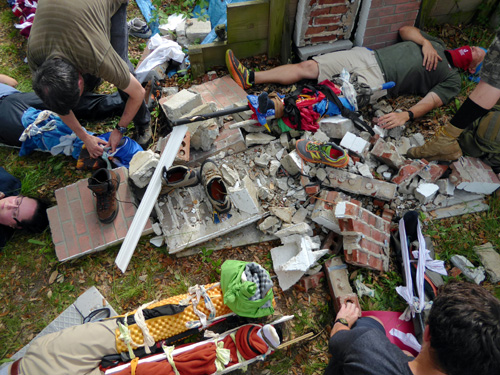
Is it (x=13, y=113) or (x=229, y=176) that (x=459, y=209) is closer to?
(x=229, y=176)

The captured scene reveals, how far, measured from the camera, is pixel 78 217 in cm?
307

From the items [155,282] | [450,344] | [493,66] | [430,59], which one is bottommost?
[155,282]

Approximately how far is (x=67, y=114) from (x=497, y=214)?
4.15 m

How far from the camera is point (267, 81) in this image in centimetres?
387

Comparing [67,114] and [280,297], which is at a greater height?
[67,114]

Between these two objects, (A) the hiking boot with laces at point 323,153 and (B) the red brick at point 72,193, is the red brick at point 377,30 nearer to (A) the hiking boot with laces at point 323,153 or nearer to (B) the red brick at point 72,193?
(A) the hiking boot with laces at point 323,153

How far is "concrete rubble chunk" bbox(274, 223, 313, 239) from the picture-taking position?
2.90 meters

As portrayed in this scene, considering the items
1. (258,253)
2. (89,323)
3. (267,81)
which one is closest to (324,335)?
(258,253)

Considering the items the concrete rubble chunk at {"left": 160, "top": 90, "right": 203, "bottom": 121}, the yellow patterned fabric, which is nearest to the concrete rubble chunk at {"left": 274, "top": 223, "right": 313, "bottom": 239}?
the yellow patterned fabric

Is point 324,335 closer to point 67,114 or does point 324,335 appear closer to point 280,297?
point 280,297

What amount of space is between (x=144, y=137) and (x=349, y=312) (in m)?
2.67

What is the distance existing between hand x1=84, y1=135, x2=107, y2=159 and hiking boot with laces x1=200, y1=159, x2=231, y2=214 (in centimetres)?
109

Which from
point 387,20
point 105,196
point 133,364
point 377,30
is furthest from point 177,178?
→ point 387,20

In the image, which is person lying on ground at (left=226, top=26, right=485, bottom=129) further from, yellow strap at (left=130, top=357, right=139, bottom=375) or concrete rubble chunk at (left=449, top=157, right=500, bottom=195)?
yellow strap at (left=130, top=357, right=139, bottom=375)
